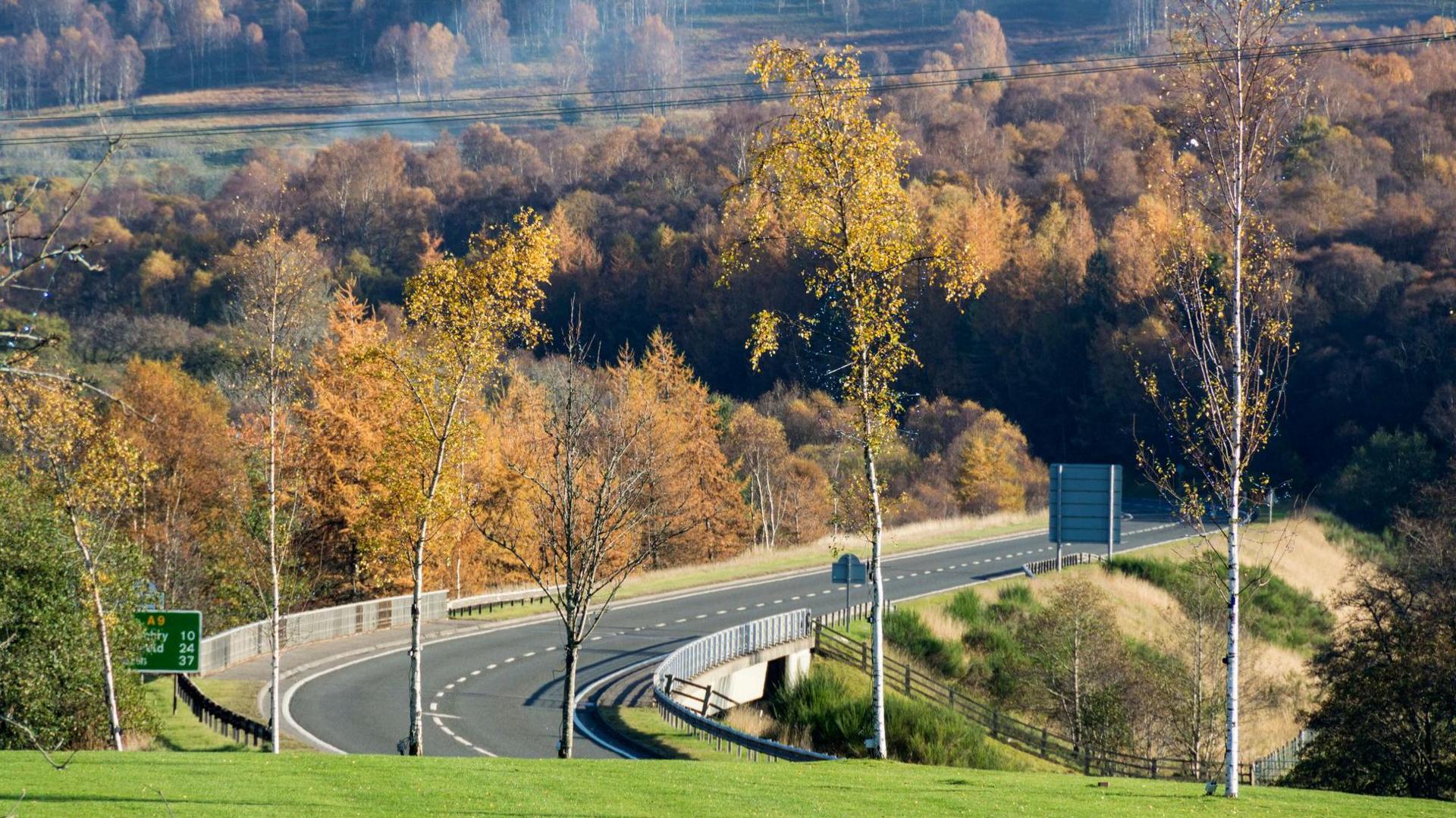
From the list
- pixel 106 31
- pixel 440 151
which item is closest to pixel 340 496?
pixel 440 151

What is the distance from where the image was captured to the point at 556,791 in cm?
1648

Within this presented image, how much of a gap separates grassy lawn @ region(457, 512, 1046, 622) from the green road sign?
12.3 meters

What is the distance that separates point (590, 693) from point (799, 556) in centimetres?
2576

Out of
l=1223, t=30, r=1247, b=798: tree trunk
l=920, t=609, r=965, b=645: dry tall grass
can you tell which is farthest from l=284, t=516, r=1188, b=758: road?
l=1223, t=30, r=1247, b=798: tree trunk

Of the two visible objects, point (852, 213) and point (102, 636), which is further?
point (102, 636)

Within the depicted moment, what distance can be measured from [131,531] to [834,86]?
3752 centimetres

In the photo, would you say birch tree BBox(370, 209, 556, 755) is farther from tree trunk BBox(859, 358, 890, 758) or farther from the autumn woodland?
tree trunk BBox(859, 358, 890, 758)

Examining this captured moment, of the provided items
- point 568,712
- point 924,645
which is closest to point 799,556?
point 924,645

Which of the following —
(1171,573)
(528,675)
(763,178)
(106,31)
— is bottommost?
(1171,573)

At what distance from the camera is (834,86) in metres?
24.3

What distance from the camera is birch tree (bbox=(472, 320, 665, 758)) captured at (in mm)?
23281

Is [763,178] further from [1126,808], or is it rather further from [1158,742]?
[1158,742]

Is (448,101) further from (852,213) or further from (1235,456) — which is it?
(1235,456)

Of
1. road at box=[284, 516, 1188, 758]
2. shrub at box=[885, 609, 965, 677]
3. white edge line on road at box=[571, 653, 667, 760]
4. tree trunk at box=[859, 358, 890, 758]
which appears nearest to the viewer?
tree trunk at box=[859, 358, 890, 758]
